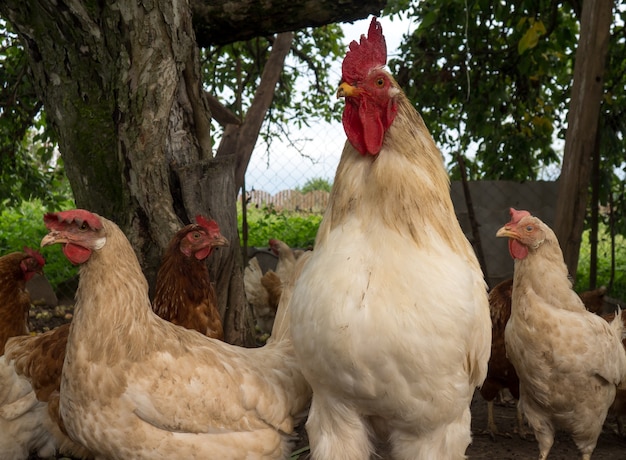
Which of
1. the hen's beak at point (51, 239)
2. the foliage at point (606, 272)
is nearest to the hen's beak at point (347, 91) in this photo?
the hen's beak at point (51, 239)

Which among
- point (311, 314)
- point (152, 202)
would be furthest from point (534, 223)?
point (152, 202)

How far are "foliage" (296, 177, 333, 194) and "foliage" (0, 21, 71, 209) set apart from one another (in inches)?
132

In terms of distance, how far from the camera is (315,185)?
31.8 feet

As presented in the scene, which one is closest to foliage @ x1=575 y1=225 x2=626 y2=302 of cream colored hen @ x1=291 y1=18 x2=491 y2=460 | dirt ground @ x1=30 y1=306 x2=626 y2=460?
dirt ground @ x1=30 y1=306 x2=626 y2=460

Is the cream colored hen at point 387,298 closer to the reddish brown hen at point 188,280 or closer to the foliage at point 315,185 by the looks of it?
the reddish brown hen at point 188,280

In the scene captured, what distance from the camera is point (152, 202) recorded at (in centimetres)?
413

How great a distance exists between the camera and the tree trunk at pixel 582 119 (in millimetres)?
4625

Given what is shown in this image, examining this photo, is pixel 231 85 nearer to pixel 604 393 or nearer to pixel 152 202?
pixel 152 202

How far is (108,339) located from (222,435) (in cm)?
62

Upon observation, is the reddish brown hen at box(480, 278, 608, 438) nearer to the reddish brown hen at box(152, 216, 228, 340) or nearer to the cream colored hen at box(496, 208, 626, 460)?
the cream colored hen at box(496, 208, 626, 460)

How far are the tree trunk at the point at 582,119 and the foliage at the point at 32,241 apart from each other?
199 inches

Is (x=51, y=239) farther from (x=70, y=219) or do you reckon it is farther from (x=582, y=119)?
(x=582, y=119)

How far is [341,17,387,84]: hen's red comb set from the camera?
2.61 metres

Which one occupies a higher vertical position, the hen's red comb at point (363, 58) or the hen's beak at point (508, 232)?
the hen's red comb at point (363, 58)
